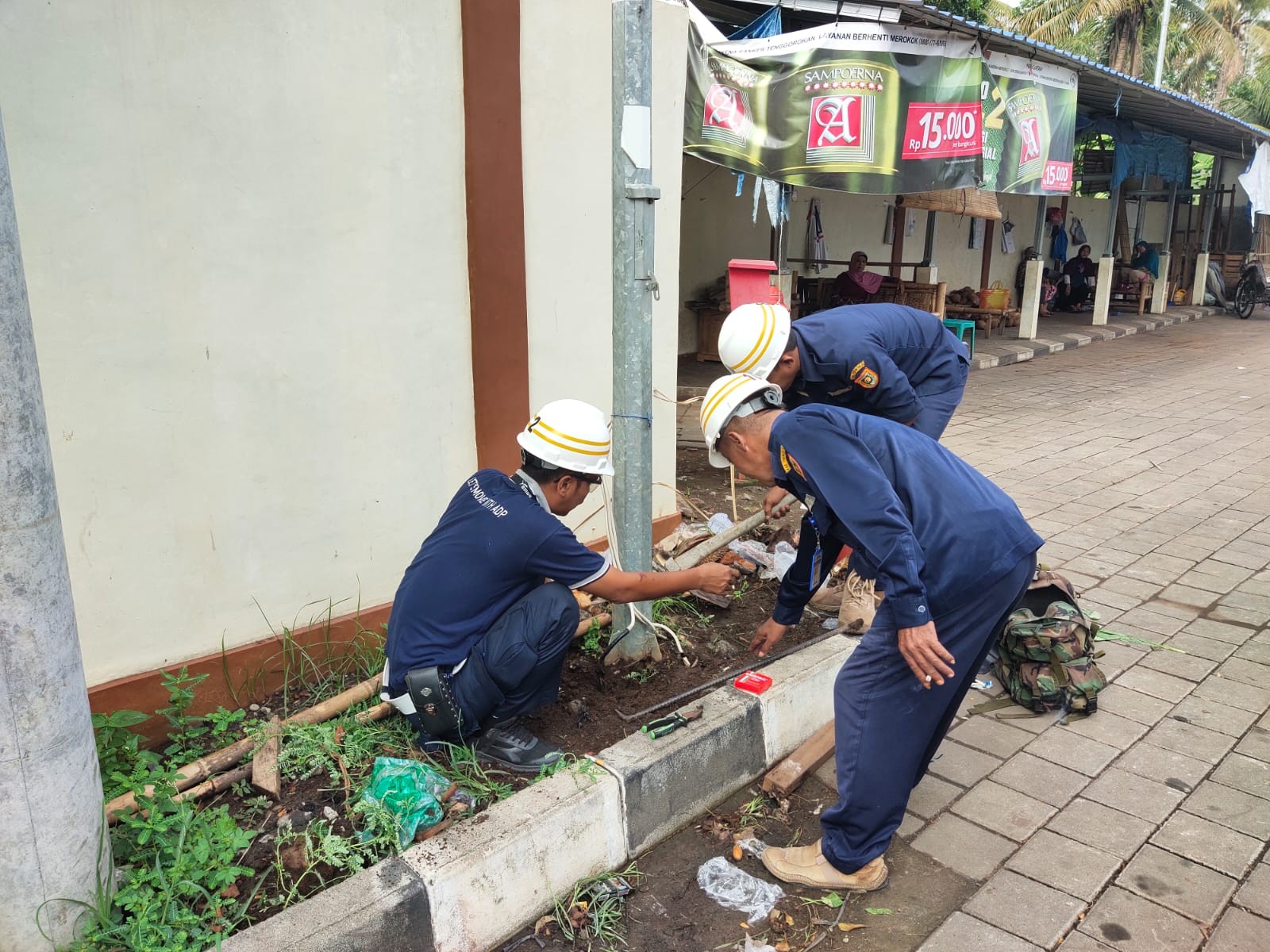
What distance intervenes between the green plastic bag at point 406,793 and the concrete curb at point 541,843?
0.14 meters

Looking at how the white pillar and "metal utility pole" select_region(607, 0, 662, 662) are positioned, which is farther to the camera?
the white pillar

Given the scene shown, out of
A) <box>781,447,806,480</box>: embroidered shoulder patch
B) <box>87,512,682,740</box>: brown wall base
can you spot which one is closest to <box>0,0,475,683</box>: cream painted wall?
<box>87,512,682,740</box>: brown wall base

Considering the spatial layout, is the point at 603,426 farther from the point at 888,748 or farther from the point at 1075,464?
the point at 1075,464

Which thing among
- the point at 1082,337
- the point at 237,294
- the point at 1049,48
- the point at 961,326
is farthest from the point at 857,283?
the point at 237,294

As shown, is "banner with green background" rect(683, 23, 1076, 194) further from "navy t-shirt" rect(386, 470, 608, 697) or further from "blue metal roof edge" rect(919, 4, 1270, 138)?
"navy t-shirt" rect(386, 470, 608, 697)

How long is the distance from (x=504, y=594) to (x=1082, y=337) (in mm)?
15279

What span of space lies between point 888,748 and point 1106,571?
129 inches

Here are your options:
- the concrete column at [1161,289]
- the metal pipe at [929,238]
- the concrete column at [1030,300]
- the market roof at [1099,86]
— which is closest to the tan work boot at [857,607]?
the market roof at [1099,86]

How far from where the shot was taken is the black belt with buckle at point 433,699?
2.92 m

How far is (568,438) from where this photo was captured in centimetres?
301

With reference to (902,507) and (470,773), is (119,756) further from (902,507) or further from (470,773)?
(902,507)

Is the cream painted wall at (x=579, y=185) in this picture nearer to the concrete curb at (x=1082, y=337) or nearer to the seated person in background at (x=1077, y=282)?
the concrete curb at (x=1082, y=337)

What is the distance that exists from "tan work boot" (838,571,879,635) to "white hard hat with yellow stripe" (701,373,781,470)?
1.49m

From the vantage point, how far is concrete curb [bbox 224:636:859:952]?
90.4 inches
